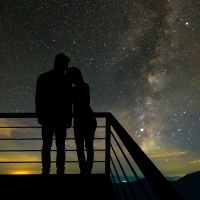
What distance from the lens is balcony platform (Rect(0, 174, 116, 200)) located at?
8.69 ft

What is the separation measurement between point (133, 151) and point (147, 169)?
0.31 meters

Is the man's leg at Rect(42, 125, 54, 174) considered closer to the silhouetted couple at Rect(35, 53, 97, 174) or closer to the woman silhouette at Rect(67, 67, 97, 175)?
the silhouetted couple at Rect(35, 53, 97, 174)

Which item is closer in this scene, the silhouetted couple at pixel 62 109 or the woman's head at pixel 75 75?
the silhouetted couple at pixel 62 109

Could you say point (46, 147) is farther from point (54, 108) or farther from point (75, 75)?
point (75, 75)

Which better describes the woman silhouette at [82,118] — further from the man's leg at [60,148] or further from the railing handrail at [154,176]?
the railing handrail at [154,176]

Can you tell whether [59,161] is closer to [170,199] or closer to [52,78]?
[52,78]

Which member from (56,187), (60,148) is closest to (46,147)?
(60,148)

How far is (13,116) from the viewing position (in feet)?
13.2

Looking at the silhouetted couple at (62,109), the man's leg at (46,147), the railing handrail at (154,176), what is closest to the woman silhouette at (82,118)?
the silhouetted couple at (62,109)

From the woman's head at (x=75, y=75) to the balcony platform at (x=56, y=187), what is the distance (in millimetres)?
1174

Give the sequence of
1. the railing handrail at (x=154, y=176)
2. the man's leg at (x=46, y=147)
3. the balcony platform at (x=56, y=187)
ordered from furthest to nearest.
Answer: the man's leg at (x=46, y=147)
the balcony platform at (x=56, y=187)
the railing handrail at (x=154, y=176)

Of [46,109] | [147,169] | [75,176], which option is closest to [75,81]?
[46,109]

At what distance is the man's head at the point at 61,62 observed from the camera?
295cm

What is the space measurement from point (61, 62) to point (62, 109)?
557mm
